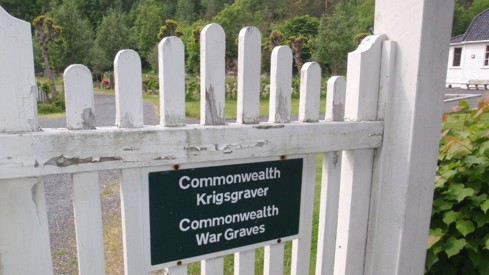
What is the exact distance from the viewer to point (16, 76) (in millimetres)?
944

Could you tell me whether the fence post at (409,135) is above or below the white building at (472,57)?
below

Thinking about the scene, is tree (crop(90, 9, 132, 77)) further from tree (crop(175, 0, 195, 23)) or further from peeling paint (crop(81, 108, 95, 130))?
peeling paint (crop(81, 108, 95, 130))

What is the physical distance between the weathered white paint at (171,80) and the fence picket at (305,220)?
20.1 inches

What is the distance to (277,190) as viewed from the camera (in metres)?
1.35

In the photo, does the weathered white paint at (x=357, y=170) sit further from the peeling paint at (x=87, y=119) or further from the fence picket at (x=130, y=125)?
the peeling paint at (x=87, y=119)

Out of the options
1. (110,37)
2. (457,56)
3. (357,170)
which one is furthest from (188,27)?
(357,170)

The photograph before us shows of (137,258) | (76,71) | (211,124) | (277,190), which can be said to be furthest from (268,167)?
(76,71)

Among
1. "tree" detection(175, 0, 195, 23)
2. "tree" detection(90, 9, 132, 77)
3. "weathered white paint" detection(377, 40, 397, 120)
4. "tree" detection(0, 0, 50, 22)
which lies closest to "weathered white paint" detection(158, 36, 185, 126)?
"weathered white paint" detection(377, 40, 397, 120)

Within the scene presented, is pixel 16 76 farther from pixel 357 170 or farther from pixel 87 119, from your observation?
pixel 357 170

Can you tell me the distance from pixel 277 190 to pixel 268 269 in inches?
12.3

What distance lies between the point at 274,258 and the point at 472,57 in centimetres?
3138

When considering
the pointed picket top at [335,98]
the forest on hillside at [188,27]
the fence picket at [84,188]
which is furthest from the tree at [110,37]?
the fence picket at [84,188]

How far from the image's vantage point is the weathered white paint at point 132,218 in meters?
1.09

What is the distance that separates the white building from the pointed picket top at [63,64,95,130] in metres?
29.7
